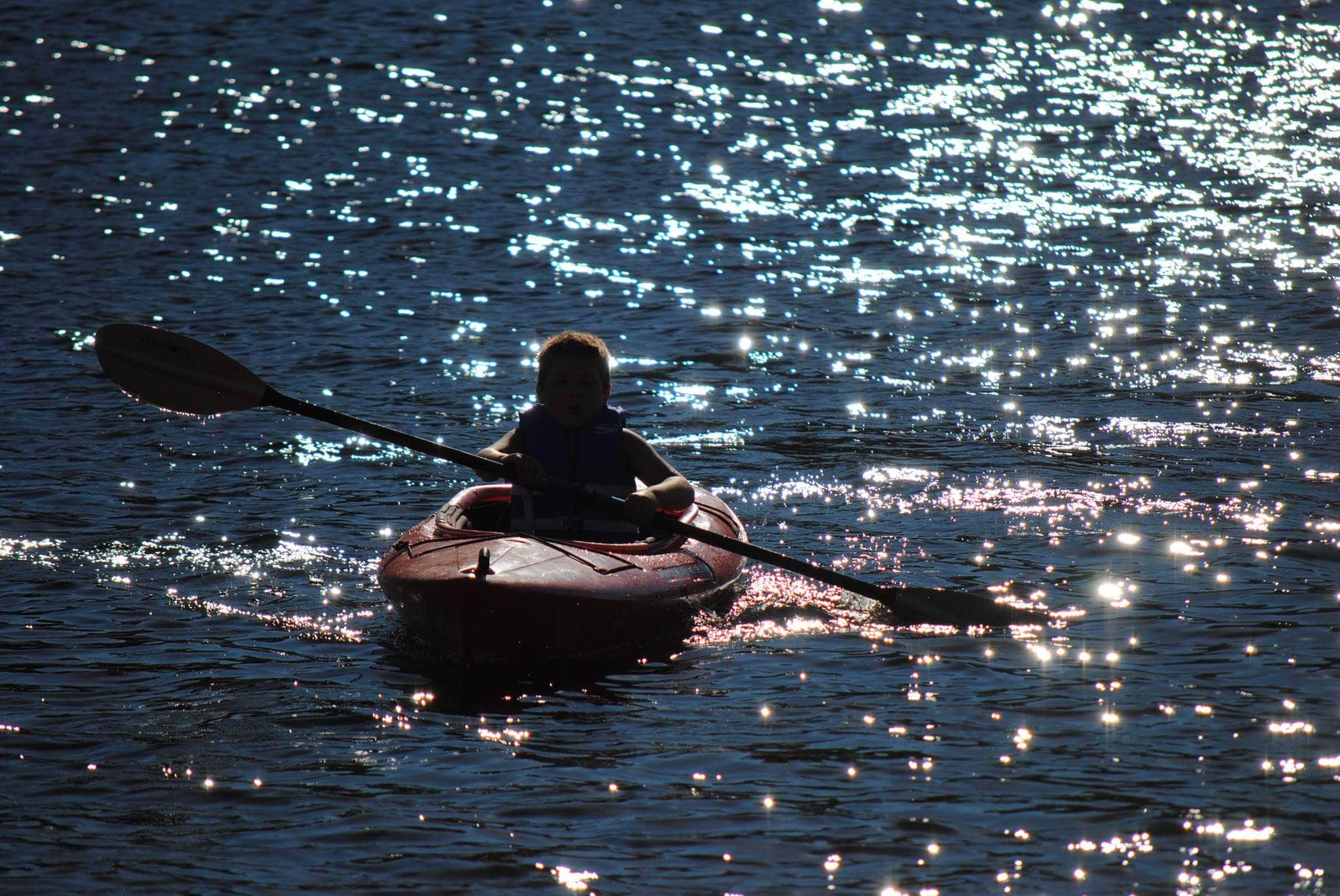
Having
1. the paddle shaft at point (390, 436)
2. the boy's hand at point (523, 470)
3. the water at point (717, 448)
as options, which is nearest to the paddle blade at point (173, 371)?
the paddle shaft at point (390, 436)

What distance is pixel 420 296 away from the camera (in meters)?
12.8

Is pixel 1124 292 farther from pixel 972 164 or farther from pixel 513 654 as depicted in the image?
pixel 513 654

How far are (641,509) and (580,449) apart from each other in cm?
60

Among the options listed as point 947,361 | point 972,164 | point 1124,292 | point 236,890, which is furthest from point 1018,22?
point 236,890

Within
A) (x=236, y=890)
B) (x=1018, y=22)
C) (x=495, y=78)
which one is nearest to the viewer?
(x=236, y=890)

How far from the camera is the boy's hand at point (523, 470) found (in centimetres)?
634

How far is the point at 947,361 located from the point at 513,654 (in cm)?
564

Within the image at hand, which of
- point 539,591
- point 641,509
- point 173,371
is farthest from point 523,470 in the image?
point 173,371

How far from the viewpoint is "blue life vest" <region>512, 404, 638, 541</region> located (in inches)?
267

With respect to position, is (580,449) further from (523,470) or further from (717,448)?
(717,448)

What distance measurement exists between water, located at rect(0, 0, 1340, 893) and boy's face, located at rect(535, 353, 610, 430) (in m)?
1.03

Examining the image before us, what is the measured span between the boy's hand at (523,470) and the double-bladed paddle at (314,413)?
0.17ft

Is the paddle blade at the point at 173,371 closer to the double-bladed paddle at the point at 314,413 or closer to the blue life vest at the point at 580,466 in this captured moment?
the double-bladed paddle at the point at 314,413

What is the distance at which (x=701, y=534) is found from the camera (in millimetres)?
6500
